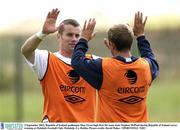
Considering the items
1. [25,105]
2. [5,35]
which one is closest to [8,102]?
[25,105]

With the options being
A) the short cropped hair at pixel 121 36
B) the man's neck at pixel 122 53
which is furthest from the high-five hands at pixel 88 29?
the man's neck at pixel 122 53

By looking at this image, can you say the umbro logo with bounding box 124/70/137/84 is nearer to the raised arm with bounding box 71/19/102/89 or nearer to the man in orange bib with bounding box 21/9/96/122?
the raised arm with bounding box 71/19/102/89

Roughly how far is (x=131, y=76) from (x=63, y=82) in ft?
3.14

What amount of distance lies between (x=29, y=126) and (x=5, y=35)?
16.0 metres

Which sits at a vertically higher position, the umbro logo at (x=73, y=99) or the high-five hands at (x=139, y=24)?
the high-five hands at (x=139, y=24)

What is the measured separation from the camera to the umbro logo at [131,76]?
8070 millimetres

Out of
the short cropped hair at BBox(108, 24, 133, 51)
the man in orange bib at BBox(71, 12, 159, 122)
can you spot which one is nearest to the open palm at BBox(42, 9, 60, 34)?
the man in orange bib at BBox(71, 12, 159, 122)

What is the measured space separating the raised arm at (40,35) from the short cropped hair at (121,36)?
2.29ft

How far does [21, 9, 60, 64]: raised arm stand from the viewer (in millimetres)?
8523

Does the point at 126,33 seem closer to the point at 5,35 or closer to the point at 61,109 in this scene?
the point at 61,109

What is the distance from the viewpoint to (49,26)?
28.1ft

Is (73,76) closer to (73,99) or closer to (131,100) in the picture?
(73,99)

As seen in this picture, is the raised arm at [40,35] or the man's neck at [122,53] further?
→ the raised arm at [40,35]

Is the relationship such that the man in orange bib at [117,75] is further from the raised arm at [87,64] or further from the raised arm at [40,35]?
the raised arm at [40,35]
